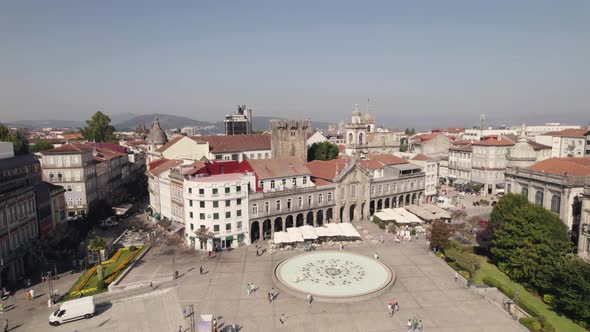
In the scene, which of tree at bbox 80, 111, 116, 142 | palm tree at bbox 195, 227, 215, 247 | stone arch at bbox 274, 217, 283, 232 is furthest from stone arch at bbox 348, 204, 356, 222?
tree at bbox 80, 111, 116, 142

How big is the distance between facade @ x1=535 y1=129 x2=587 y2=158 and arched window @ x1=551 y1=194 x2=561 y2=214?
2510 inches

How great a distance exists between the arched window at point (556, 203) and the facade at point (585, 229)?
7.62m

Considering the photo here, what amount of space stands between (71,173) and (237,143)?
127ft

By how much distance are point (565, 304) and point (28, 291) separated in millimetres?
60402

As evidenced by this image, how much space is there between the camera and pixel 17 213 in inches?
2067

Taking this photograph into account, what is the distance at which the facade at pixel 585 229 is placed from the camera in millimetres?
Answer: 51375

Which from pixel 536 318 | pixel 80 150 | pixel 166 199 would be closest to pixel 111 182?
pixel 80 150

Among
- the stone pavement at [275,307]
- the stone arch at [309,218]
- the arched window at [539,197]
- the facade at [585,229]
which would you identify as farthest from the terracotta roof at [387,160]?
the facade at [585,229]

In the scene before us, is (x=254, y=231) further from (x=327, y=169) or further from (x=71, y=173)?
(x=71, y=173)

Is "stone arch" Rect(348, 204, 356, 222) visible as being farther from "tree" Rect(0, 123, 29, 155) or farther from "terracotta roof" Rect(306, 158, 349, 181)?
"tree" Rect(0, 123, 29, 155)

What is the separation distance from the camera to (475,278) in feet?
169

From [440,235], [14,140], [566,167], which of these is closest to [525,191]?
[566,167]

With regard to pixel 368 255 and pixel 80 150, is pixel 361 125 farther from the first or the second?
pixel 80 150

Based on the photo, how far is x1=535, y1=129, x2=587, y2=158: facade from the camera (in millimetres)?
111481
